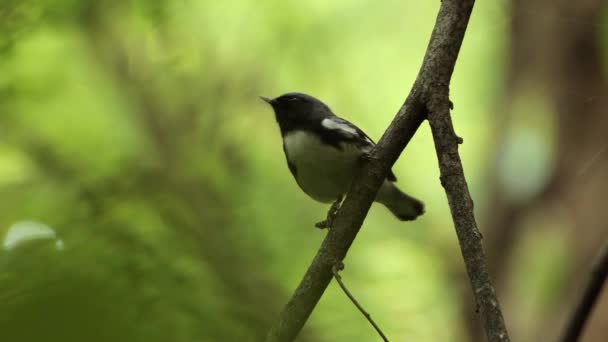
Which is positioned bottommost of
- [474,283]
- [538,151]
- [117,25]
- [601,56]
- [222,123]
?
[474,283]

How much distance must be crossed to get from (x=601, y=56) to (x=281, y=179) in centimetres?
310

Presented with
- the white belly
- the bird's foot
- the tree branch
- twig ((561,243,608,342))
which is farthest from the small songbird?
twig ((561,243,608,342))

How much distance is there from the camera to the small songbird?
3525mm

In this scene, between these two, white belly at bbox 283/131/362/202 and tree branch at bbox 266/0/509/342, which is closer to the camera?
tree branch at bbox 266/0/509/342

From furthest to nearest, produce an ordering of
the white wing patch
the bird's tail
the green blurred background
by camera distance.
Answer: the bird's tail < the white wing patch < the green blurred background

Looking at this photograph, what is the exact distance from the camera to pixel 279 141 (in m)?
6.43

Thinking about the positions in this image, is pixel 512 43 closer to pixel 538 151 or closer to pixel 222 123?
pixel 538 151

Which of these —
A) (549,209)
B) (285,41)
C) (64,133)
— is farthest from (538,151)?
(64,133)

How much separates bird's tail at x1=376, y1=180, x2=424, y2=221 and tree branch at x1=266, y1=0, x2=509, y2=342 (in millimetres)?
1594

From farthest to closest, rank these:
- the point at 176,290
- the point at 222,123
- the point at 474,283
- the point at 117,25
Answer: the point at 117,25 → the point at 222,123 → the point at 474,283 → the point at 176,290

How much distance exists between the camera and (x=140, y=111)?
210 inches

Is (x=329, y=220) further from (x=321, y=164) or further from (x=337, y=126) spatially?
(x=337, y=126)

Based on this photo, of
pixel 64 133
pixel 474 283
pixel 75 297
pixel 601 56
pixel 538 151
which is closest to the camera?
pixel 75 297

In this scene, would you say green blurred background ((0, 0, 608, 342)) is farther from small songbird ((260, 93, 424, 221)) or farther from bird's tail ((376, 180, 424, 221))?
bird's tail ((376, 180, 424, 221))
